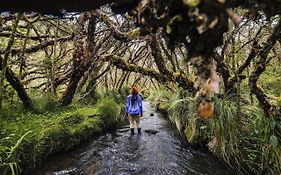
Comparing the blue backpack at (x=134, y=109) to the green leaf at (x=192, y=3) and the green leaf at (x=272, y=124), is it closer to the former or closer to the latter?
the green leaf at (x=272, y=124)

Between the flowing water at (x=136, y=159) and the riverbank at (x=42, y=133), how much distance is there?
1.06ft

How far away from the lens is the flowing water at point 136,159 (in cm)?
634

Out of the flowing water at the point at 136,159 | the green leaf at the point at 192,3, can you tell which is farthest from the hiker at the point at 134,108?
the green leaf at the point at 192,3

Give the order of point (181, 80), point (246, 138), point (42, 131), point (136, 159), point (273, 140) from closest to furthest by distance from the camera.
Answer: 1. point (273, 140)
2. point (246, 138)
3. point (42, 131)
4. point (136, 159)
5. point (181, 80)

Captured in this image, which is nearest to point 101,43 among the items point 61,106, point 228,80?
point 61,106

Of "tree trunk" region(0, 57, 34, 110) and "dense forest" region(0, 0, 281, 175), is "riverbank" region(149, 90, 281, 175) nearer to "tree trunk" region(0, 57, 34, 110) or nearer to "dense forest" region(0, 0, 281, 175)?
"dense forest" region(0, 0, 281, 175)

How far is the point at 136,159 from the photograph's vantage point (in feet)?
24.2

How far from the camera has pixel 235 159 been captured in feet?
18.6

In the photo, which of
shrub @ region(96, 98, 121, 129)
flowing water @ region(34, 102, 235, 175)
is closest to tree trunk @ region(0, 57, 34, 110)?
flowing water @ region(34, 102, 235, 175)

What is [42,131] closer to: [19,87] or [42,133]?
[42,133]

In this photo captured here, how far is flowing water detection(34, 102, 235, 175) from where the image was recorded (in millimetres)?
6344

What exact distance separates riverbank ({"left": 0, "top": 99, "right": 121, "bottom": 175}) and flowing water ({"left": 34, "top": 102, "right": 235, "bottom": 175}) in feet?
1.06

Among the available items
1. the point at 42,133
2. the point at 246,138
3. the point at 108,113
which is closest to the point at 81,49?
the point at 108,113

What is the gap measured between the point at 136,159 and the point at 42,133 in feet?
8.11
